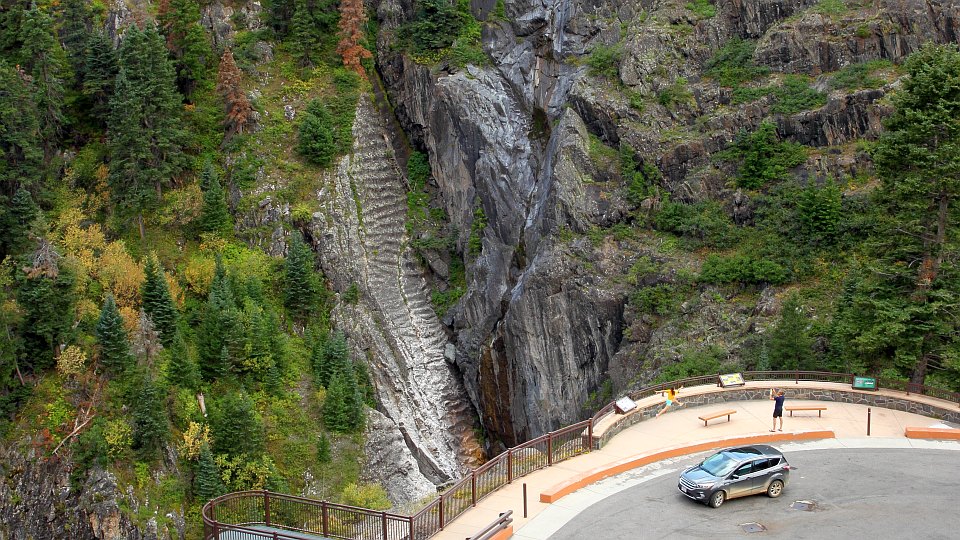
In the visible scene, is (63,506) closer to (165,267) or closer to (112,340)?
(112,340)

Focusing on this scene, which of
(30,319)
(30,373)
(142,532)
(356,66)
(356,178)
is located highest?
(356,66)

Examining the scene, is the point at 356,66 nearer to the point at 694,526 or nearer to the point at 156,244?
the point at 156,244

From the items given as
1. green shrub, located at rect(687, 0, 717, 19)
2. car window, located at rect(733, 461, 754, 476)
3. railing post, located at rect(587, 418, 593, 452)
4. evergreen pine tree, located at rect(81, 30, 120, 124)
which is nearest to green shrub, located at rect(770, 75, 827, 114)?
green shrub, located at rect(687, 0, 717, 19)

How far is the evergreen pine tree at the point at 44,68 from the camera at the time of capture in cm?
4903

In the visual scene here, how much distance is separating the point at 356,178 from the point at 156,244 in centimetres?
1297

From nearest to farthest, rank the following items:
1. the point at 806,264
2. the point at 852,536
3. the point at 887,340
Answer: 1. the point at 852,536
2. the point at 887,340
3. the point at 806,264

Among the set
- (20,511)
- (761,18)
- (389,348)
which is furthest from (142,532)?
(761,18)

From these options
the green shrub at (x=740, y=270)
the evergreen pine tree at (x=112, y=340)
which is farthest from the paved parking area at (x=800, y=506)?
the evergreen pine tree at (x=112, y=340)

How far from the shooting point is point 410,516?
60.0 ft

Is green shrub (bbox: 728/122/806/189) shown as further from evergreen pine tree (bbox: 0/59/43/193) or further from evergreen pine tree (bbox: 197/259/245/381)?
evergreen pine tree (bbox: 0/59/43/193)

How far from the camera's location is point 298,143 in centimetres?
5309

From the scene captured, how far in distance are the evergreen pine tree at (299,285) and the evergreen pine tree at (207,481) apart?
11.8 m

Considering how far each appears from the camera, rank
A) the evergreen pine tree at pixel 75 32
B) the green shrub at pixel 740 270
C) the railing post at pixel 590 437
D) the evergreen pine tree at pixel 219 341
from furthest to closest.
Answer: the evergreen pine tree at pixel 75 32, the evergreen pine tree at pixel 219 341, the green shrub at pixel 740 270, the railing post at pixel 590 437

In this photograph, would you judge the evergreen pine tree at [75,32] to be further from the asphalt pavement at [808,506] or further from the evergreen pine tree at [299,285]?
the asphalt pavement at [808,506]
